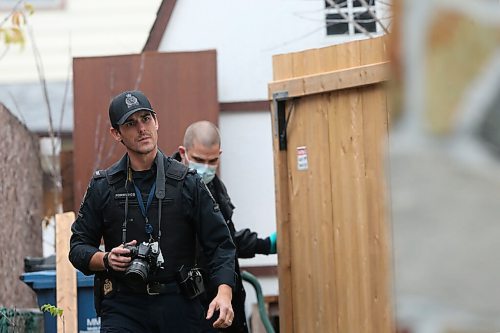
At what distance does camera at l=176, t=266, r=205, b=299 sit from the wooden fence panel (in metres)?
1.18

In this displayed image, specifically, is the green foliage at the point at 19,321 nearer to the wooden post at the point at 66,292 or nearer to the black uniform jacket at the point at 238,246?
the wooden post at the point at 66,292

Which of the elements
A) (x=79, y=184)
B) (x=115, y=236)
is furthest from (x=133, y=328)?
(x=79, y=184)

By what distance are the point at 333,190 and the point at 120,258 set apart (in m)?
1.77

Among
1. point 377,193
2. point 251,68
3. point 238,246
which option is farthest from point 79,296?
point 251,68

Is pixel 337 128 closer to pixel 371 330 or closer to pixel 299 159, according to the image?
pixel 299 159

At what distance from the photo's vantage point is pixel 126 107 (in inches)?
231

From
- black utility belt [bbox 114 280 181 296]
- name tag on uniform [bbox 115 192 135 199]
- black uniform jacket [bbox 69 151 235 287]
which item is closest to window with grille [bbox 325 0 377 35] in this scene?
black uniform jacket [bbox 69 151 235 287]

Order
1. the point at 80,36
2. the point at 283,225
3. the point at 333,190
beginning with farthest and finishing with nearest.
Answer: the point at 80,36, the point at 283,225, the point at 333,190

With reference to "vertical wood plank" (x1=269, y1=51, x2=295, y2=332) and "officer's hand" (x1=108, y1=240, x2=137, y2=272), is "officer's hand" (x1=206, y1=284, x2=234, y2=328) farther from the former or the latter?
"vertical wood plank" (x1=269, y1=51, x2=295, y2=332)

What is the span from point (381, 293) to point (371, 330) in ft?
0.85

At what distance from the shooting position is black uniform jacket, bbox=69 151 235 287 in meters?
5.77

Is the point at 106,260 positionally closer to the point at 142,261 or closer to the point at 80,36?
the point at 142,261

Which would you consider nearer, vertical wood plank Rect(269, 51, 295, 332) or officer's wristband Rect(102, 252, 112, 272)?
officer's wristband Rect(102, 252, 112, 272)

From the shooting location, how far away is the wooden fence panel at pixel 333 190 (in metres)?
6.53
